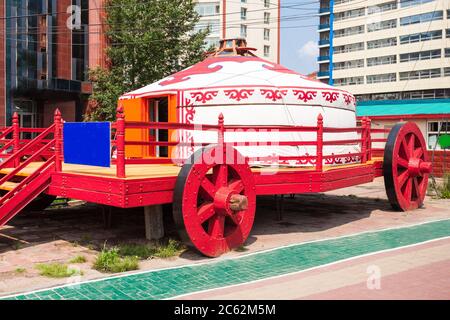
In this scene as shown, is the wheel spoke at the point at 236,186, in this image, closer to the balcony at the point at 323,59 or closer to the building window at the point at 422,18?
the building window at the point at 422,18

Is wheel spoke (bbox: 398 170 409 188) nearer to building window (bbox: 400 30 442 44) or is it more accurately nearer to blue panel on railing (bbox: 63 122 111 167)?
blue panel on railing (bbox: 63 122 111 167)

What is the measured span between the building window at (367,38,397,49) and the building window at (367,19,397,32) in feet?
4.54

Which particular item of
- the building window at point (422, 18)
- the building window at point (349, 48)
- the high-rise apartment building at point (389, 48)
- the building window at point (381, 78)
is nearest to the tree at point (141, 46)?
the high-rise apartment building at point (389, 48)

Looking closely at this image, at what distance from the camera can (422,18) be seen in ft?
180

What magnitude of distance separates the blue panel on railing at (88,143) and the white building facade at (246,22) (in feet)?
149

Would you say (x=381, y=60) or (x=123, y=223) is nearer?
(x=123, y=223)

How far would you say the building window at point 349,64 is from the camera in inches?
2475

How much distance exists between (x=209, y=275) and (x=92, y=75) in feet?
78.4

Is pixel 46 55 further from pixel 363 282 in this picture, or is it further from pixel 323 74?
pixel 323 74

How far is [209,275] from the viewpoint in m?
5.78

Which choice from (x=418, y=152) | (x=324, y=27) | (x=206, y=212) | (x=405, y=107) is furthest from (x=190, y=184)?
(x=324, y=27)

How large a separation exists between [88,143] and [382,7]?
5994 cm
